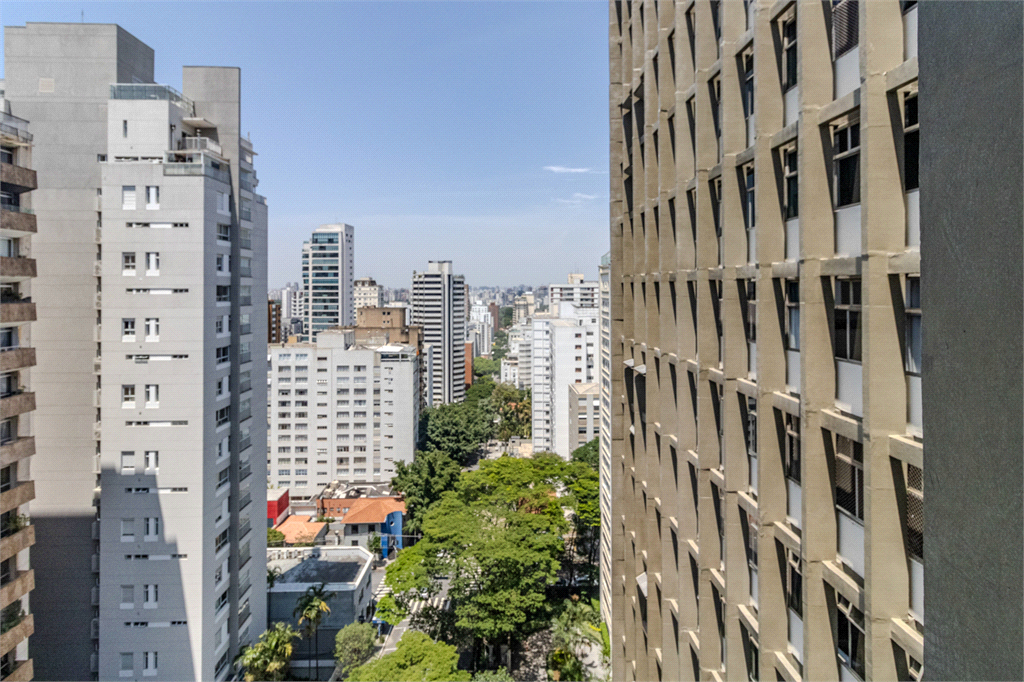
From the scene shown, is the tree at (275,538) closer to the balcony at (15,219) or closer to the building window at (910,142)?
the balcony at (15,219)

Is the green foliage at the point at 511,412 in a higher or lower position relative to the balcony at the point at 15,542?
lower

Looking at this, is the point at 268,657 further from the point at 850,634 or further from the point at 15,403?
the point at 850,634

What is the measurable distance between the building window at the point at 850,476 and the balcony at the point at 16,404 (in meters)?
11.3

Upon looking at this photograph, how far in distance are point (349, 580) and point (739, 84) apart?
23.8 metres

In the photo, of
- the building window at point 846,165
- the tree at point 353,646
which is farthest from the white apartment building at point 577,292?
the building window at point 846,165

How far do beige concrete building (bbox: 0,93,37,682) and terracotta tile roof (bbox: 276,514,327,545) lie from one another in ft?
84.8

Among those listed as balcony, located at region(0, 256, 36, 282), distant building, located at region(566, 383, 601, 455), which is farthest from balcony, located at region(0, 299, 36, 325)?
distant building, located at region(566, 383, 601, 455)

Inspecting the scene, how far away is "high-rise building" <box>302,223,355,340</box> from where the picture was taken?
3408 inches

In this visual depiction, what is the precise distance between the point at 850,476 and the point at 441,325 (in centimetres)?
7558

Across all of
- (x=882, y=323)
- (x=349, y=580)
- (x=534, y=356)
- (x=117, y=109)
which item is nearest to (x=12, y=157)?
(x=117, y=109)

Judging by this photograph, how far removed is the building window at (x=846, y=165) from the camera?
3949mm

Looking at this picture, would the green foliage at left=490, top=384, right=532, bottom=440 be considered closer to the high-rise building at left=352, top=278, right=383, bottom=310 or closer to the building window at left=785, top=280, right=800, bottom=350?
the high-rise building at left=352, top=278, right=383, bottom=310

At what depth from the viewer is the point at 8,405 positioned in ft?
31.0

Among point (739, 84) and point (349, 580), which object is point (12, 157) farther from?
point (349, 580)
